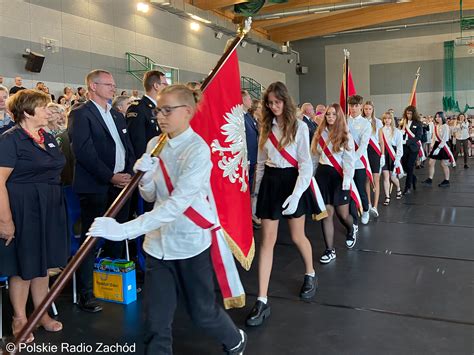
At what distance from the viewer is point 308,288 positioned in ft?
12.1

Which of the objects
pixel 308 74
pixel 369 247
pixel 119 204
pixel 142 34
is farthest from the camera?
pixel 308 74

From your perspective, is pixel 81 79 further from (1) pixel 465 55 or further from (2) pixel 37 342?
(1) pixel 465 55

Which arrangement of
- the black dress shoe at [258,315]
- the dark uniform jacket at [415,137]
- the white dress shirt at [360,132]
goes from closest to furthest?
the black dress shoe at [258,315]
the white dress shirt at [360,132]
the dark uniform jacket at [415,137]

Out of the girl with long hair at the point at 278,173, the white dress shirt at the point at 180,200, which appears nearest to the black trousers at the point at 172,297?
the white dress shirt at the point at 180,200

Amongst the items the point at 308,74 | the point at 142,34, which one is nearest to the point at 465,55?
the point at 308,74

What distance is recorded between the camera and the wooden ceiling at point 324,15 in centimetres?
1819

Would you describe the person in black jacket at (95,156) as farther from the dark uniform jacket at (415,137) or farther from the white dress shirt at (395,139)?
the dark uniform jacket at (415,137)

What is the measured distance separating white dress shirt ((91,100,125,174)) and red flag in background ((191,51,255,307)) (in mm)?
1027

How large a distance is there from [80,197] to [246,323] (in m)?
1.58

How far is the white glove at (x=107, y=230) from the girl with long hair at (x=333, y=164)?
114 inches

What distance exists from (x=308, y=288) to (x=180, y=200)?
1.93 m

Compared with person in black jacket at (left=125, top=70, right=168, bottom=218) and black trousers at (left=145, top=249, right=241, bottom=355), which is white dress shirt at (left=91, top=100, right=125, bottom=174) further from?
black trousers at (left=145, top=249, right=241, bottom=355)

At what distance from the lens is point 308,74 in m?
26.0

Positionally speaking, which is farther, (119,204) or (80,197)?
(80,197)
